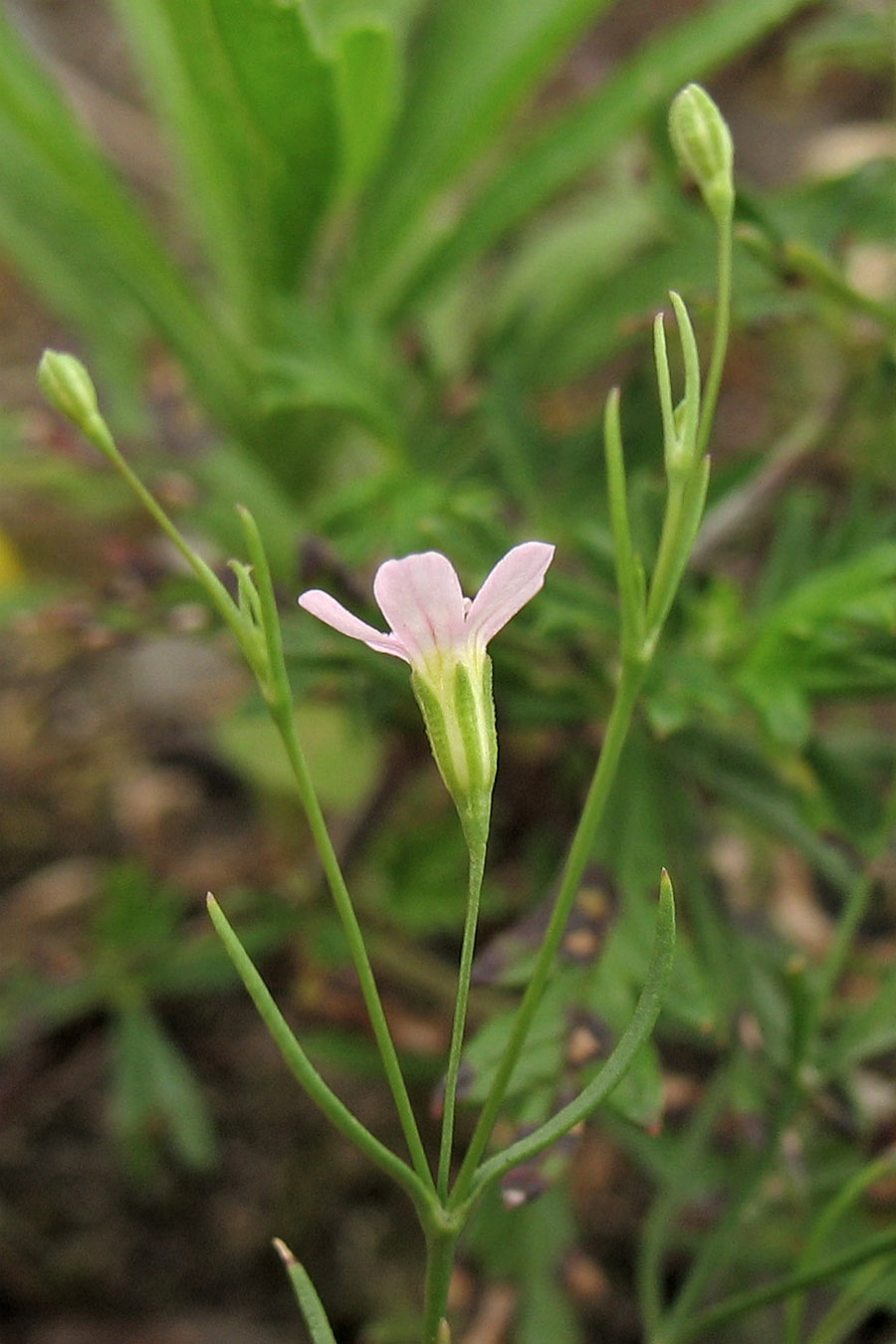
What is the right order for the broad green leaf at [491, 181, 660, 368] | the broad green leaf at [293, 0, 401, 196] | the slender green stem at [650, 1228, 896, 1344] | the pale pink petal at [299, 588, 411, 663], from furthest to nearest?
the broad green leaf at [491, 181, 660, 368]
the broad green leaf at [293, 0, 401, 196]
the slender green stem at [650, 1228, 896, 1344]
the pale pink petal at [299, 588, 411, 663]

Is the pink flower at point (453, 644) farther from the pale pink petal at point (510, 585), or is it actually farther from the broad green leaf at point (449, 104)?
the broad green leaf at point (449, 104)

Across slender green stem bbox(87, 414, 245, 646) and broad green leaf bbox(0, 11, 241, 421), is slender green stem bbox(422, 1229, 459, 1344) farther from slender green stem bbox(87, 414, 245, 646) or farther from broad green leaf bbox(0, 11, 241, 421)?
broad green leaf bbox(0, 11, 241, 421)

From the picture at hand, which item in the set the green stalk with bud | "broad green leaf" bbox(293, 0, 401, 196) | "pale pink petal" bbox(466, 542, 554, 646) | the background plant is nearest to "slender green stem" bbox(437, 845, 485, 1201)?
the green stalk with bud

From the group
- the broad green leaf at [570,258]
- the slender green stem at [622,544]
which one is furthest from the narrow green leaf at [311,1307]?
the broad green leaf at [570,258]

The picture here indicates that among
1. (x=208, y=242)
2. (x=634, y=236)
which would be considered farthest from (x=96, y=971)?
(x=634, y=236)

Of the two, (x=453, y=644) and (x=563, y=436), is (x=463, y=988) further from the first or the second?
(x=563, y=436)

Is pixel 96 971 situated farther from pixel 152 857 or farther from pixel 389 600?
pixel 389 600

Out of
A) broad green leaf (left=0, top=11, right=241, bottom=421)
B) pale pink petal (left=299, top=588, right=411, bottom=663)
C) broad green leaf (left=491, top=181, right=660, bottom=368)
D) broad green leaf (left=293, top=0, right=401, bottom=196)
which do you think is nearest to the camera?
pale pink petal (left=299, top=588, right=411, bottom=663)

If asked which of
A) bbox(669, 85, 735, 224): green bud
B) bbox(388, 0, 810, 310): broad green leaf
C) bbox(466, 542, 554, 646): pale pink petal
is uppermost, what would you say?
bbox(669, 85, 735, 224): green bud
